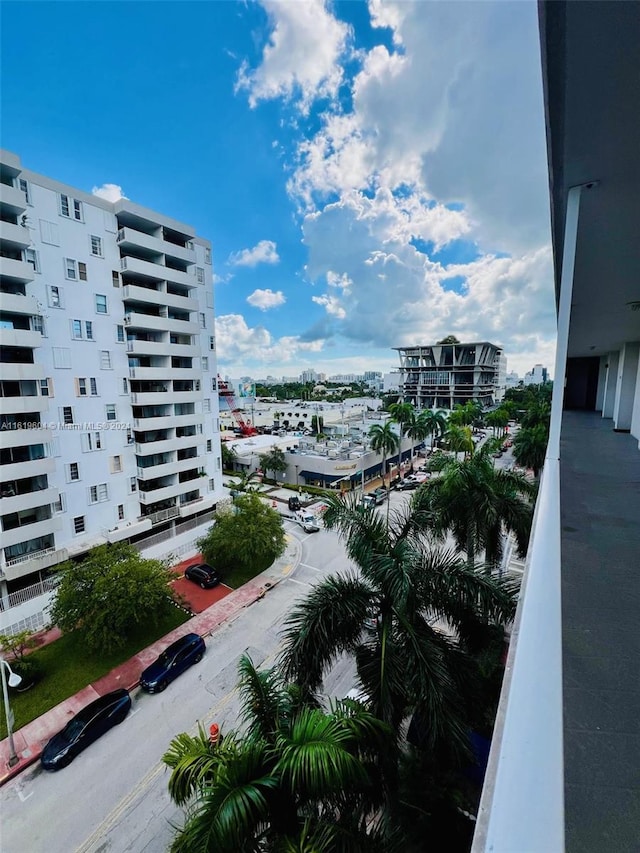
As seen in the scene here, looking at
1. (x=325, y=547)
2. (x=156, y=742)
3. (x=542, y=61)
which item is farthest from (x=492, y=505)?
(x=325, y=547)

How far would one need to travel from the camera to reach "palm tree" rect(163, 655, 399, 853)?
344 cm

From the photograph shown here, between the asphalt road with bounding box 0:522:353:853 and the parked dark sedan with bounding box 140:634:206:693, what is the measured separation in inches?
8.4

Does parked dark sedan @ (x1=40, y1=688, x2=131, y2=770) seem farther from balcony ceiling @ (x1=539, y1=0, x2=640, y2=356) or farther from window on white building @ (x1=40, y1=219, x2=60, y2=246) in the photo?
window on white building @ (x1=40, y1=219, x2=60, y2=246)

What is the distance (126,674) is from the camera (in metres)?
11.7

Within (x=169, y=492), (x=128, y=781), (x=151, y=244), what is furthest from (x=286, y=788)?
(x=151, y=244)

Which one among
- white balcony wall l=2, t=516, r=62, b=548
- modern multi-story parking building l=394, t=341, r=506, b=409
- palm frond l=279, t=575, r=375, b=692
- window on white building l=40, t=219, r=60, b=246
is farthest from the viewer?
modern multi-story parking building l=394, t=341, r=506, b=409

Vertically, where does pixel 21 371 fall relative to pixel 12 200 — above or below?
below

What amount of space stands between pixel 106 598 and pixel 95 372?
375 inches

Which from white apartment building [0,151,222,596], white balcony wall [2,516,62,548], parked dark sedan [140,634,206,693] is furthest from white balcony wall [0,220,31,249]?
parked dark sedan [140,634,206,693]

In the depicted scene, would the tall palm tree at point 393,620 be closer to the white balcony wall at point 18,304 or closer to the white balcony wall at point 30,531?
the white balcony wall at point 30,531

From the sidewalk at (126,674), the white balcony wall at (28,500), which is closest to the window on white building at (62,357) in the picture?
the white balcony wall at (28,500)

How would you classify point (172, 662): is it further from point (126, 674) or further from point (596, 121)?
point (596, 121)

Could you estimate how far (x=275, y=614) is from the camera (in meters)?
14.4

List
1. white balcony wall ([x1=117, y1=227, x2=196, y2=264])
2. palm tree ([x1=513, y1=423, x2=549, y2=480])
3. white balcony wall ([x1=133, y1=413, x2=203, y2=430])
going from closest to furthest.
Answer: white balcony wall ([x1=117, y1=227, x2=196, y2=264])
white balcony wall ([x1=133, y1=413, x2=203, y2=430])
palm tree ([x1=513, y1=423, x2=549, y2=480])
